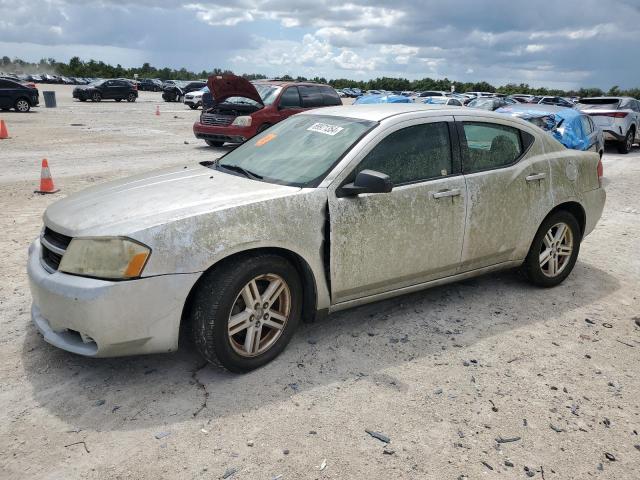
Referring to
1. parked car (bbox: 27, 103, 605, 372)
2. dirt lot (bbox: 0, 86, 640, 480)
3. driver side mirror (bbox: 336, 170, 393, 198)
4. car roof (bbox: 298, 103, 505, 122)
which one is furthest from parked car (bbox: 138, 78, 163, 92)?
driver side mirror (bbox: 336, 170, 393, 198)

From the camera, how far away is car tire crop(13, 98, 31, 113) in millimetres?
24625

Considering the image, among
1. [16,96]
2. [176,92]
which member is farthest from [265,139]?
[176,92]

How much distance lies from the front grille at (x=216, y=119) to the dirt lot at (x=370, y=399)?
9304 mm

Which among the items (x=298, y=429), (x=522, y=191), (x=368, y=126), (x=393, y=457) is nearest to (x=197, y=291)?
(x=298, y=429)

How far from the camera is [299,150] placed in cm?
406

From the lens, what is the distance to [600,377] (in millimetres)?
3605

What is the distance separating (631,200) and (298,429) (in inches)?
344

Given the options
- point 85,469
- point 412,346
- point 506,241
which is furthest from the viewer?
point 506,241

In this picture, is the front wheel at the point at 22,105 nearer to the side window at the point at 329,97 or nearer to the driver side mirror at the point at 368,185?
the side window at the point at 329,97

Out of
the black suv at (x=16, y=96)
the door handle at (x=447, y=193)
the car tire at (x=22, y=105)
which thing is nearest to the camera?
the door handle at (x=447, y=193)

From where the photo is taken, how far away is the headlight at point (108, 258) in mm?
2988

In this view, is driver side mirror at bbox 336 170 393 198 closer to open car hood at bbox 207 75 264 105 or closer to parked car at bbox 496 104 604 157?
parked car at bbox 496 104 604 157

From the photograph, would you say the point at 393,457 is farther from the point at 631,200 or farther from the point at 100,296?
the point at 631,200

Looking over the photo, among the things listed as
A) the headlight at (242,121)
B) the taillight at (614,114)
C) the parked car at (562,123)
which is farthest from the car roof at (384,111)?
the taillight at (614,114)
